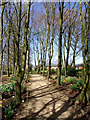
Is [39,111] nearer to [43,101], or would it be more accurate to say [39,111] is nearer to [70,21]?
[43,101]

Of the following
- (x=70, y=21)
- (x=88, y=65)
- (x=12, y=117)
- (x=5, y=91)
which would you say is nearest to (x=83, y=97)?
(x=88, y=65)

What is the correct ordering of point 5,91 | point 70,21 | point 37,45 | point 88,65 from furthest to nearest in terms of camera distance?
1. point 37,45
2. point 70,21
3. point 5,91
4. point 88,65

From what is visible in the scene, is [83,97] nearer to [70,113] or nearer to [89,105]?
[89,105]

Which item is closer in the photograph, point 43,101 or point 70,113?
point 70,113

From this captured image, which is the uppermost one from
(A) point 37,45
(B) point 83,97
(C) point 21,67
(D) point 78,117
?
(A) point 37,45

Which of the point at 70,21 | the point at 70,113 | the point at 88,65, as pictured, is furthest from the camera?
the point at 70,21

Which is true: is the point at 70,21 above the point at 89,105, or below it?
above

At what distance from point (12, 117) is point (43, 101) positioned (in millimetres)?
1431

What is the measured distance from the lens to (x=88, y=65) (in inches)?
157

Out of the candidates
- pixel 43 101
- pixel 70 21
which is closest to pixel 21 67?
pixel 43 101

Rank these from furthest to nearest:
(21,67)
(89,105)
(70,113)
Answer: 1. (21,67)
2. (89,105)
3. (70,113)

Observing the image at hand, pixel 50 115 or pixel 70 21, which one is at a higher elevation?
pixel 70 21

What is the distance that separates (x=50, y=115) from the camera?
3.23 meters

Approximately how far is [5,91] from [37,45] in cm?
1505
